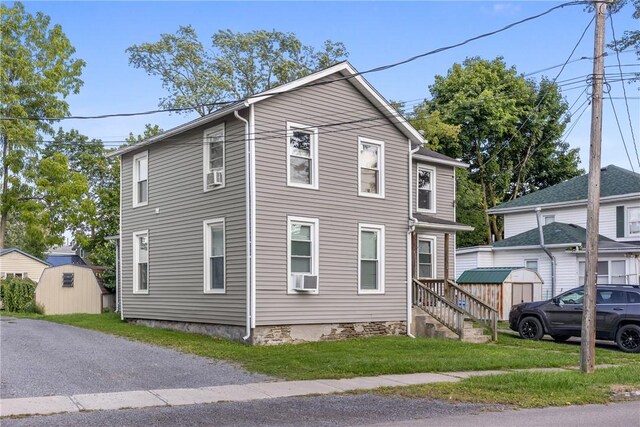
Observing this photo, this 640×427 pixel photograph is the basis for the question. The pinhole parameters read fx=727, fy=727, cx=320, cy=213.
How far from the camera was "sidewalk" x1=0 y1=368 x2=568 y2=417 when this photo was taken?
10.1 metres

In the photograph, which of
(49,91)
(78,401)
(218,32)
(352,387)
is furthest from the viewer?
(218,32)

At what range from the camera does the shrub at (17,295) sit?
1208 inches

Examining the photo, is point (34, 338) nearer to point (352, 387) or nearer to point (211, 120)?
point (211, 120)

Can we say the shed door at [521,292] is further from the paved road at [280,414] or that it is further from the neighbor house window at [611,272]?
the paved road at [280,414]

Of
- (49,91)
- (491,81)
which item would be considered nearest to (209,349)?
(49,91)

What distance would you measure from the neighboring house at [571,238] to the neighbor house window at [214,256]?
17.8 metres

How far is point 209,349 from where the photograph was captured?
16.8m

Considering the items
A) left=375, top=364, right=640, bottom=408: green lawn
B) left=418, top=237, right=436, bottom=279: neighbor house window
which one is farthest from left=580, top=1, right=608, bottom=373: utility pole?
left=418, top=237, right=436, bottom=279: neighbor house window

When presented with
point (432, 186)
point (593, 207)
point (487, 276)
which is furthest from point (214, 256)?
point (487, 276)

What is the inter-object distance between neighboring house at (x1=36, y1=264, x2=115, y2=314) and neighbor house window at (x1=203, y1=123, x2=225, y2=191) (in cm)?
1248

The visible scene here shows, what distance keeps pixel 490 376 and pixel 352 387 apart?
274cm

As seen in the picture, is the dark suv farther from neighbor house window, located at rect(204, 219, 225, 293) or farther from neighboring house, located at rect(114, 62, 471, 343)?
neighbor house window, located at rect(204, 219, 225, 293)

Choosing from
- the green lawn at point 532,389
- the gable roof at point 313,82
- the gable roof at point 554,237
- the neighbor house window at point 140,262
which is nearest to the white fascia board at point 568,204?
the gable roof at point 554,237

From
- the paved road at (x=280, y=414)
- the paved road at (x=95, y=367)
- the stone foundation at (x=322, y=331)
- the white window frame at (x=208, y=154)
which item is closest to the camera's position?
the paved road at (x=280, y=414)
